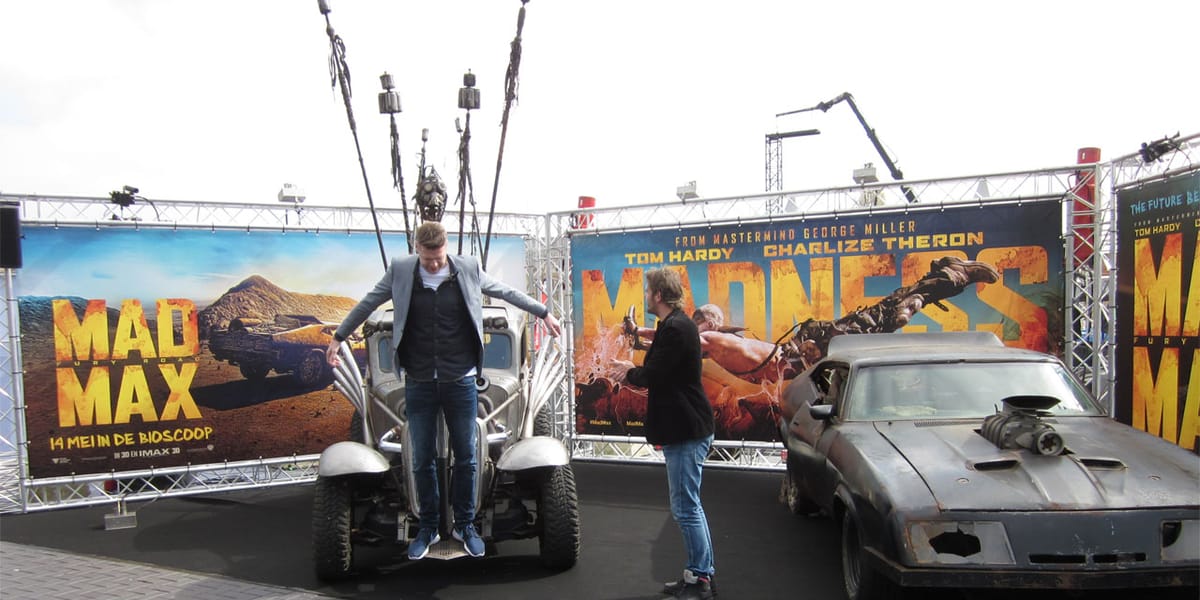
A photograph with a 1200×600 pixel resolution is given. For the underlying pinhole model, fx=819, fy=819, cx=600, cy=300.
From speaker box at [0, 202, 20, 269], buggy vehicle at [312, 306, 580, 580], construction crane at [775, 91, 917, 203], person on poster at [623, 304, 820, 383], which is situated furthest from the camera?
construction crane at [775, 91, 917, 203]

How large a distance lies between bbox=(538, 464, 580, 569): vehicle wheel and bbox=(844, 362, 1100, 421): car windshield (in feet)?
6.78

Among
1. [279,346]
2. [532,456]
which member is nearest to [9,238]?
[279,346]

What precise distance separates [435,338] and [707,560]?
220cm

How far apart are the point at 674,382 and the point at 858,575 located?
5.05 feet

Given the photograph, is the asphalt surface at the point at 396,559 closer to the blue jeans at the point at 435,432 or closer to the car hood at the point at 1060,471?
the car hood at the point at 1060,471

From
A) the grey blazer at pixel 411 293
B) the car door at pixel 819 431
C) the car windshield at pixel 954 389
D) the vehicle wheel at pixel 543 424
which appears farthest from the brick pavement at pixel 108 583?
the car windshield at pixel 954 389

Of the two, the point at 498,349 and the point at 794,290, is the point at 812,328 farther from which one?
the point at 498,349

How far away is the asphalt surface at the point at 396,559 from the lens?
5.66 metres

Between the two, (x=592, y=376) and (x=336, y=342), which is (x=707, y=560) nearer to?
(x=336, y=342)

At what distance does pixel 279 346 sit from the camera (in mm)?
9688

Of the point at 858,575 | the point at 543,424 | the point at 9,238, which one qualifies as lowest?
the point at 858,575

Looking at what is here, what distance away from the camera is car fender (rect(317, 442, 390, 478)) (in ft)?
18.8

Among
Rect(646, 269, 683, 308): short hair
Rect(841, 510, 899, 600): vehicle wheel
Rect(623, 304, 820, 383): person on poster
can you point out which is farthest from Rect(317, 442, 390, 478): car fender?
Rect(623, 304, 820, 383): person on poster

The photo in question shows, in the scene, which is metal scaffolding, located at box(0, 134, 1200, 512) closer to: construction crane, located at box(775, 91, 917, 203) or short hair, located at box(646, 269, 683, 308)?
short hair, located at box(646, 269, 683, 308)
